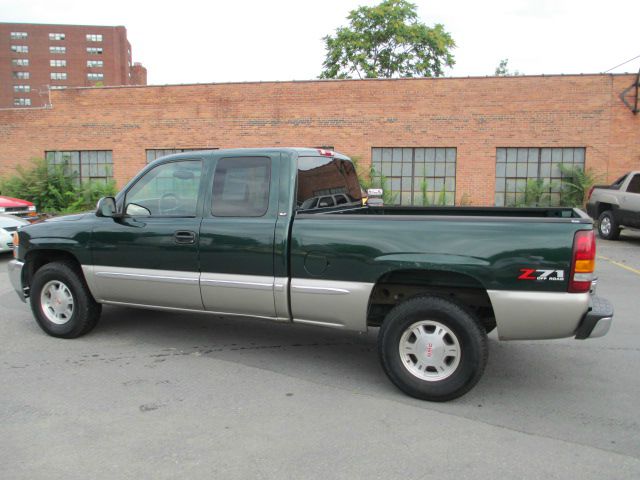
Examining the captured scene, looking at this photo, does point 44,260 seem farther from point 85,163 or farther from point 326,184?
point 85,163

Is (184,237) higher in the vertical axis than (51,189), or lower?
higher

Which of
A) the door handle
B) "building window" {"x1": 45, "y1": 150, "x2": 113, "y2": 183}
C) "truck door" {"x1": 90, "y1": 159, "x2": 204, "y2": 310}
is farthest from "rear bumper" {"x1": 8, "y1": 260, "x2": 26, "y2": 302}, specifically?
"building window" {"x1": 45, "y1": 150, "x2": 113, "y2": 183}

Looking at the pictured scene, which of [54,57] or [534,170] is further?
[54,57]

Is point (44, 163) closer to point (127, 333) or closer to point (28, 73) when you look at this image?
point (127, 333)

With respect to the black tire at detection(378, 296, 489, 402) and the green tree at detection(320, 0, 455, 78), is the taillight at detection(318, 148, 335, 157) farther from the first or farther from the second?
the green tree at detection(320, 0, 455, 78)

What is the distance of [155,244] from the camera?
472cm

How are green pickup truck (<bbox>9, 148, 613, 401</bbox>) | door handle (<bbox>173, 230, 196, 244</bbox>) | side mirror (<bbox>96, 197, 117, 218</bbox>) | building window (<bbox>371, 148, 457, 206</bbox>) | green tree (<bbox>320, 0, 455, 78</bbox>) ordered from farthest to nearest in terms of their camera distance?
green tree (<bbox>320, 0, 455, 78</bbox>), building window (<bbox>371, 148, 457, 206</bbox>), side mirror (<bbox>96, 197, 117, 218</bbox>), door handle (<bbox>173, 230, 196, 244</bbox>), green pickup truck (<bbox>9, 148, 613, 401</bbox>)

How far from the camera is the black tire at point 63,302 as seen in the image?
5.19m

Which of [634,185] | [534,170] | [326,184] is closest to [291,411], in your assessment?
[326,184]

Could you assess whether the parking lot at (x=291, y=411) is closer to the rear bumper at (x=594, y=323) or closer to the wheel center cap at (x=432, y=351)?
the wheel center cap at (x=432, y=351)

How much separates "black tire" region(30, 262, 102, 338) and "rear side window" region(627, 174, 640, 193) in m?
12.5

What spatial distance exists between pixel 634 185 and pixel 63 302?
42.6ft

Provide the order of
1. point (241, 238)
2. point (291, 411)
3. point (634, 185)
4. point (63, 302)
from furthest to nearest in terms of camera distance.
→ 1. point (634, 185)
2. point (63, 302)
3. point (241, 238)
4. point (291, 411)

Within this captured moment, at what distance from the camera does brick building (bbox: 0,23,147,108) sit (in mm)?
107625
